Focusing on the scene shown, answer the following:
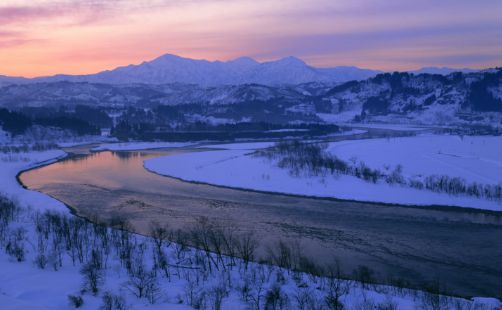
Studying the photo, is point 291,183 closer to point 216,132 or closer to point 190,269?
point 190,269

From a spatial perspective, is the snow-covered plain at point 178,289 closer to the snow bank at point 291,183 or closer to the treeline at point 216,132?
the snow bank at point 291,183

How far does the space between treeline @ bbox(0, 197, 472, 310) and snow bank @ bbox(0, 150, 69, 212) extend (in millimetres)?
5414

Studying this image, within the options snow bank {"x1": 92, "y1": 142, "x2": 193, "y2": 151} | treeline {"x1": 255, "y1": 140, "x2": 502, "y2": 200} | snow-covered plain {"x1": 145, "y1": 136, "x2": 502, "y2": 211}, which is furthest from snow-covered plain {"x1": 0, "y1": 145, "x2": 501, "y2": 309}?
snow bank {"x1": 92, "y1": 142, "x2": 193, "y2": 151}

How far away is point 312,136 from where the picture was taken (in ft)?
257

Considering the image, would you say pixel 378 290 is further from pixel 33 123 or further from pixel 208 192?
pixel 33 123

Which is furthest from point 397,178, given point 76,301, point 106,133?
point 106,133

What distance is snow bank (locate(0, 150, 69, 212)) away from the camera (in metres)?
23.1

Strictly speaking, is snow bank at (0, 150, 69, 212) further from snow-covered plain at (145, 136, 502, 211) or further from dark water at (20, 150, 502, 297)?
snow-covered plain at (145, 136, 502, 211)

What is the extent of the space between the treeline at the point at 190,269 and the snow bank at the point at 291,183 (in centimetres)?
987

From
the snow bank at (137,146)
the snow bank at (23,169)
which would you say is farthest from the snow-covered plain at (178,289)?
the snow bank at (137,146)

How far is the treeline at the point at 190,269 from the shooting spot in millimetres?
10141

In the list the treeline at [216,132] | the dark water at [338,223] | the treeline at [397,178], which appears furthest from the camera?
the treeline at [216,132]

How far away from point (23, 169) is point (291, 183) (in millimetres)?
24540

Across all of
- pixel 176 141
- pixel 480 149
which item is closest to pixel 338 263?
pixel 480 149
